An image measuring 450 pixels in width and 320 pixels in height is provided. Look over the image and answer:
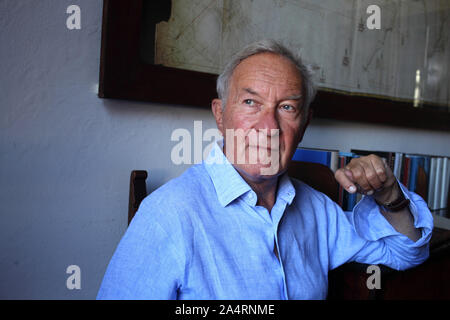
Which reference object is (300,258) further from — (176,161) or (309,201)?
(176,161)

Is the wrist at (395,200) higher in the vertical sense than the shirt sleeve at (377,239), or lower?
higher

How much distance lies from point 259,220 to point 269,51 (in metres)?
0.44

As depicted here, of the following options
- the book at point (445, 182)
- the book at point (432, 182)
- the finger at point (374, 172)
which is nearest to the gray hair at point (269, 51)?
the finger at point (374, 172)

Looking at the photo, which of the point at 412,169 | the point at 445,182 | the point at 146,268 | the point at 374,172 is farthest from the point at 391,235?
the point at 445,182

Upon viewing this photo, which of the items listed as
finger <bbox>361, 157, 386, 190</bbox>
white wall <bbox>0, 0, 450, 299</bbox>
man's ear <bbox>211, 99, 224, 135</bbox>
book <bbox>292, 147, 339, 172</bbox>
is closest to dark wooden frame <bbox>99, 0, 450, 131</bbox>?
white wall <bbox>0, 0, 450, 299</bbox>

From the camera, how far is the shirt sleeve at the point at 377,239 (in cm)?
103

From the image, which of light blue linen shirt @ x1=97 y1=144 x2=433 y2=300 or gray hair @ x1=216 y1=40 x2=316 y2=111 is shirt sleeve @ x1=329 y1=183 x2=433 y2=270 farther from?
gray hair @ x1=216 y1=40 x2=316 y2=111

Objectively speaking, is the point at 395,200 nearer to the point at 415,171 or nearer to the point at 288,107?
the point at 288,107

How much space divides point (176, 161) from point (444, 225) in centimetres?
117

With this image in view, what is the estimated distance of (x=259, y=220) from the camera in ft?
2.89

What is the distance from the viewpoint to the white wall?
38.9 inches

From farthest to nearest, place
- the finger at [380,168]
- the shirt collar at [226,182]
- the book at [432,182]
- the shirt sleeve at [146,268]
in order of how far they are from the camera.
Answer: the book at [432,182] → the finger at [380,168] → the shirt collar at [226,182] → the shirt sleeve at [146,268]

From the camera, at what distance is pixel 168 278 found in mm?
744

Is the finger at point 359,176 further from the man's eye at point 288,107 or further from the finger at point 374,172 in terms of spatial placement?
the man's eye at point 288,107
